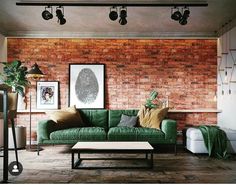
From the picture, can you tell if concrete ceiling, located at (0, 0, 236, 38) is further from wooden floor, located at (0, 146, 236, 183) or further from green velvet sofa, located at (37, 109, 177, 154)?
wooden floor, located at (0, 146, 236, 183)

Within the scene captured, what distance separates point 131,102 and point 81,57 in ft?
5.42

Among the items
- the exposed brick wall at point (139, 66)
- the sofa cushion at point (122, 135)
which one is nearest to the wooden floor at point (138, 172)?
the sofa cushion at point (122, 135)

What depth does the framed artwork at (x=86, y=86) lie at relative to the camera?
7359 millimetres

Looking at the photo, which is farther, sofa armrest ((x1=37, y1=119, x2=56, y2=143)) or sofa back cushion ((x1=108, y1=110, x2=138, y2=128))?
sofa back cushion ((x1=108, y1=110, x2=138, y2=128))

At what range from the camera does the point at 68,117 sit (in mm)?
6305

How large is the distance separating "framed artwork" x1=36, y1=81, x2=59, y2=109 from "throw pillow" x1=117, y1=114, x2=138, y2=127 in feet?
5.95

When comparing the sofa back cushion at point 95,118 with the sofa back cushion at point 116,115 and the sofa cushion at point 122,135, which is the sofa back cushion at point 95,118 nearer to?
the sofa back cushion at point 116,115

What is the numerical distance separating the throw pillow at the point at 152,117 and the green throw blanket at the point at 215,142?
97 centimetres

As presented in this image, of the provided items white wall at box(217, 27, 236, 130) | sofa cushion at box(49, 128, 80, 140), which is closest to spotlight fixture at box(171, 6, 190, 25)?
white wall at box(217, 27, 236, 130)

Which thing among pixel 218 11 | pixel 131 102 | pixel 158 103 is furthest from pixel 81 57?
pixel 218 11

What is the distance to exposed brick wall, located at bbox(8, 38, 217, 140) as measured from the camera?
24.4ft

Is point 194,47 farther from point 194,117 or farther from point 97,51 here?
point 97,51

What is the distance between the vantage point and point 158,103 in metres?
7.43

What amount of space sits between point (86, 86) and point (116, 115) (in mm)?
1174
